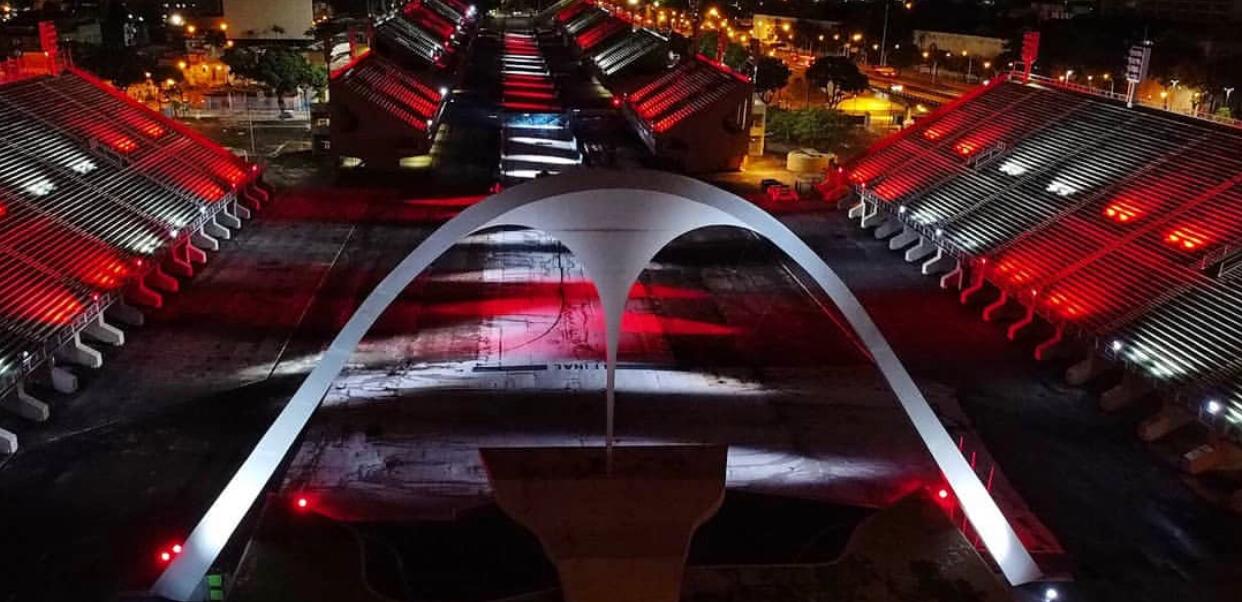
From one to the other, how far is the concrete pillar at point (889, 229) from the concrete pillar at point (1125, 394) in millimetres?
15583

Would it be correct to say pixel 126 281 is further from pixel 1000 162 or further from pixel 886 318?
pixel 1000 162

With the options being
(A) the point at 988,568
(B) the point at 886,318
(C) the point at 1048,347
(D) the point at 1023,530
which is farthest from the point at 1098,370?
(A) the point at 988,568

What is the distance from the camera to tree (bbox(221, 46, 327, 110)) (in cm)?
5997

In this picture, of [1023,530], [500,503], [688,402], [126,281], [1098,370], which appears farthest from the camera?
[126,281]

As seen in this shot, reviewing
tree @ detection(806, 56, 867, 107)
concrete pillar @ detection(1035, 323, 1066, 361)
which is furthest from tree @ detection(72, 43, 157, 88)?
concrete pillar @ detection(1035, 323, 1066, 361)

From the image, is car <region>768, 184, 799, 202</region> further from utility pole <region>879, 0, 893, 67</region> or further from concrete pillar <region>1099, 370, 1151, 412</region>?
utility pole <region>879, 0, 893, 67</region>

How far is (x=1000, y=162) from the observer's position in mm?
39906

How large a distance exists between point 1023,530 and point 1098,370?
29.4 ft

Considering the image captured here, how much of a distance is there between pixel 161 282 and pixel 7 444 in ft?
36.5

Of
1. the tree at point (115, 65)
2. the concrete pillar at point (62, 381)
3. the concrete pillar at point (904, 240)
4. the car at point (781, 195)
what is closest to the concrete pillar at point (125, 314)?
the concrete pillar at point (62, 381)

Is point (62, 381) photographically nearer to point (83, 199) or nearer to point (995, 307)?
point (83, 199)

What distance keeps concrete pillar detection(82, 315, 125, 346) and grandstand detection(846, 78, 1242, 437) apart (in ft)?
81.5

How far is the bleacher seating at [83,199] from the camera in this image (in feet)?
83.9

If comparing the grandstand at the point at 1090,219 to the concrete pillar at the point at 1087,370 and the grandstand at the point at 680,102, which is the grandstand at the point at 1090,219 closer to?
the concrete pillar at the point at 1087,370
